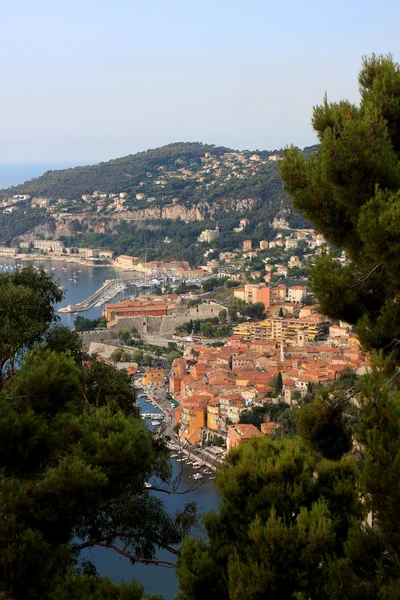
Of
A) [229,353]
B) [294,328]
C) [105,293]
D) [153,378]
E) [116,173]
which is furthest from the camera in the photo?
[116,173]

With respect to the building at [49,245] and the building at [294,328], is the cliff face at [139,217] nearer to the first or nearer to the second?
the building at [49,245]

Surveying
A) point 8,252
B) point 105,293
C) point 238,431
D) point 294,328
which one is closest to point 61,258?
point 8,252

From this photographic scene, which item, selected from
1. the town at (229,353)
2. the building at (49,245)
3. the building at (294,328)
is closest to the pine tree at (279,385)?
A: the town at (229,353)

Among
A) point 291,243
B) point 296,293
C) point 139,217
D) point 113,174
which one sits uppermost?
point 113,174

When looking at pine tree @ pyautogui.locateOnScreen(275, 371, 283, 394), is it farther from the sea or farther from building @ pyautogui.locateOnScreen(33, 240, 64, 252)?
building @ pyautogui.locateOnScreen(33, 240, 64, 252)

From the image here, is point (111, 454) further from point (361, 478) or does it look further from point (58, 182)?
point (58, 182)

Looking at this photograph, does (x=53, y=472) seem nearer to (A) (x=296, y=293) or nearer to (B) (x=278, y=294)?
(A) (x=296, y=293)

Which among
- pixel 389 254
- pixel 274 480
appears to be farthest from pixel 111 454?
pixel 389 254
